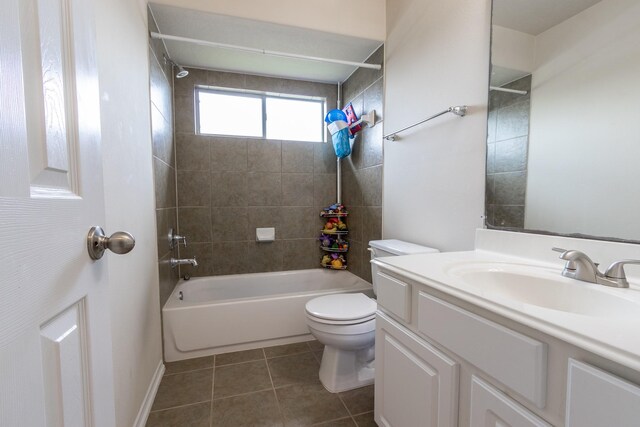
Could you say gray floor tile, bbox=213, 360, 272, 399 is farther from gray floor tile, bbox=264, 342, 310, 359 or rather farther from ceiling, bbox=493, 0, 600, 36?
ceiling, bbox=493, 0, 600, 36

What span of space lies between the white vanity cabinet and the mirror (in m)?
0.57

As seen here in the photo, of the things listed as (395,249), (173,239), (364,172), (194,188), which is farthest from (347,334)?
(194,188)

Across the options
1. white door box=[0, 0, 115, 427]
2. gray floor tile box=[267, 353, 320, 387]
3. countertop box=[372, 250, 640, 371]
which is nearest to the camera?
white door box=[0, 0, 115, 427]

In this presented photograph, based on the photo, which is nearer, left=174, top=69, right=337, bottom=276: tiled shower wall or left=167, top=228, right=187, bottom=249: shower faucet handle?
left=167, top=228, right=187, bottom=249: shower faucet handle

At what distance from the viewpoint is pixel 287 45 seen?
2.15 metres

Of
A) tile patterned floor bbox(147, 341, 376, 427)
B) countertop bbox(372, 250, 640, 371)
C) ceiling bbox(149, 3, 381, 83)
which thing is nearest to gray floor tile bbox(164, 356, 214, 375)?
tile patterned floor bbox(147, 341, 376, 427)

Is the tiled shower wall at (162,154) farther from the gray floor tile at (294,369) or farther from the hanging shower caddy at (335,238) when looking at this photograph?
the hanging shower caddy at (335,238)

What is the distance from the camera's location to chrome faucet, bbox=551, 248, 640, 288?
0.77m

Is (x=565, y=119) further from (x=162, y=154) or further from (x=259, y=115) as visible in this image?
(x=259, y=115)

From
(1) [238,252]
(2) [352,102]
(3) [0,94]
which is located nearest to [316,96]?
(2) [352,102]

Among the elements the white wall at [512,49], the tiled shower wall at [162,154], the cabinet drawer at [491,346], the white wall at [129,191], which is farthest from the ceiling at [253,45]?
the cabinet drawer at [491,346]

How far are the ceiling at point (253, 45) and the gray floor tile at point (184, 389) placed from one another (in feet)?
7.62

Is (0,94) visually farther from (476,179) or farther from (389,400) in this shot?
(476,179)

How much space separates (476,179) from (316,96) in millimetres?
2003
